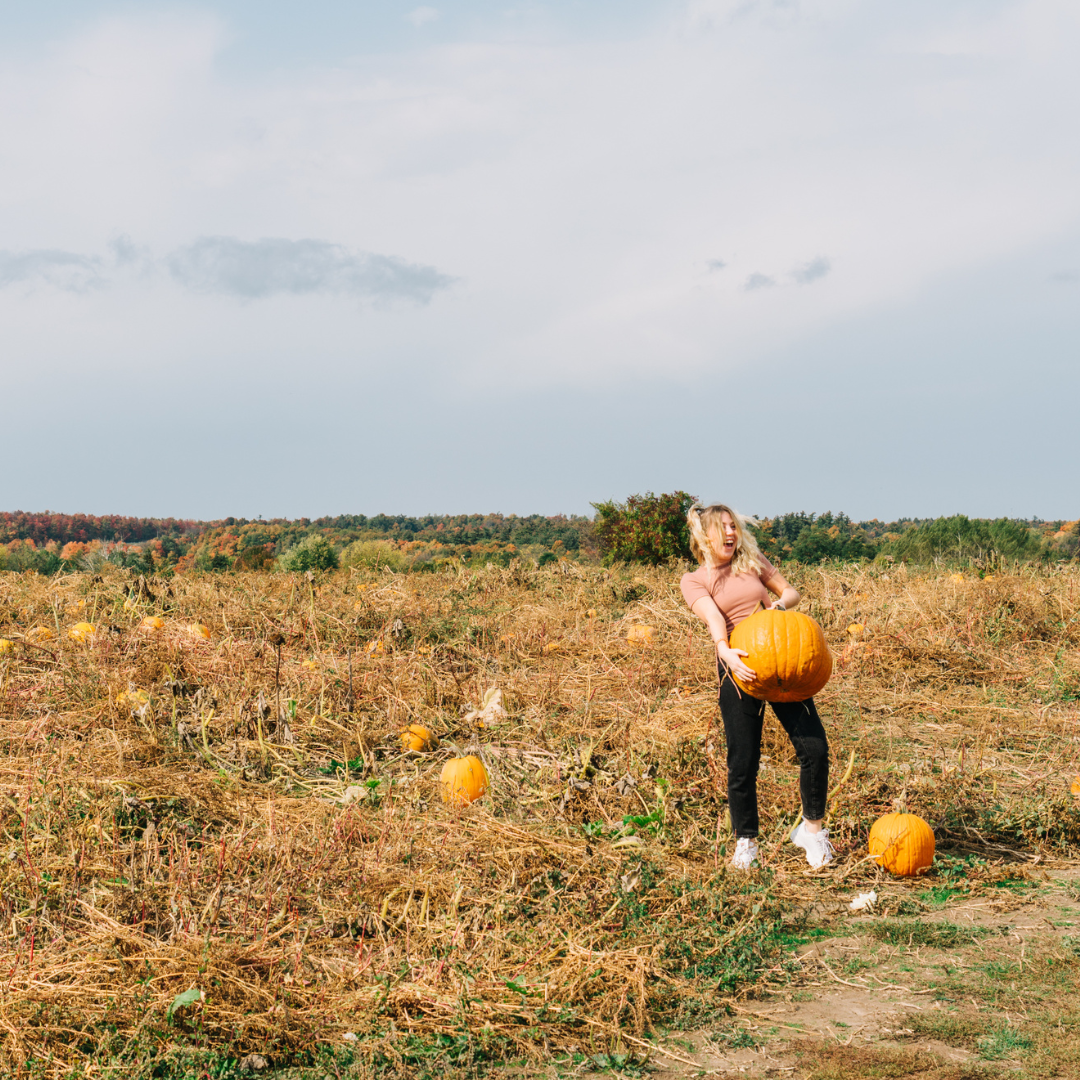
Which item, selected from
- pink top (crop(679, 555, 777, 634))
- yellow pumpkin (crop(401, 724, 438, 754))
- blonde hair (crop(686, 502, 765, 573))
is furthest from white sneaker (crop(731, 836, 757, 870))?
yellow pumpkin (crop(401, 724, 438, 754))

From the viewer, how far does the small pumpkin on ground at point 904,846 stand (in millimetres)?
4730

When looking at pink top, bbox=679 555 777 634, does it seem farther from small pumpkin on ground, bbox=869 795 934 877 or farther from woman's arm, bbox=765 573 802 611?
small pumpkin on ground, bbox=869 795 934 877

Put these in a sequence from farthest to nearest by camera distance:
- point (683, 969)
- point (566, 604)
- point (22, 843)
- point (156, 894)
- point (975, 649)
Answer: point (566, 604), point (975, 649), point (22, 843), point (156, 894), point (683, 969)

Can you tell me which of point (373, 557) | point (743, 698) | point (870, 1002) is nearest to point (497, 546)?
point (373, 557)

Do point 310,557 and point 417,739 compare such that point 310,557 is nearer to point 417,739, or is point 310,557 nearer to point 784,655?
point 417,739

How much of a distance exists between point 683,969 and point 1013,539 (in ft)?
61.0

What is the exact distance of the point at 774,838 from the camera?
5.05 m

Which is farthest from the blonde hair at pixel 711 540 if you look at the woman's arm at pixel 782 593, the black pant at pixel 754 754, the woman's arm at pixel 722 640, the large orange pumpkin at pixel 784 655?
the black pant at pixel 754 754

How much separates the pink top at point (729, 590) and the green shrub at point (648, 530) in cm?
1177

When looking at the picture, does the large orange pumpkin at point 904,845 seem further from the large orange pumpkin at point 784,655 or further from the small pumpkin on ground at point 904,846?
the large orange pumpkin at point 784,655

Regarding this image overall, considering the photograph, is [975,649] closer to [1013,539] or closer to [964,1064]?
[964,1064]

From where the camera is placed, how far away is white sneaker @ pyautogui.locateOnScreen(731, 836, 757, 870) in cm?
461

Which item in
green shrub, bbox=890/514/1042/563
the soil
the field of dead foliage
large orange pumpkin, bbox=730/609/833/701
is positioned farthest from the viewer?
green shrub, bbox=890/514/1042/563

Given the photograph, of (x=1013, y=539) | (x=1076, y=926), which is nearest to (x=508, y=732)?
(x=1076, y=926)
